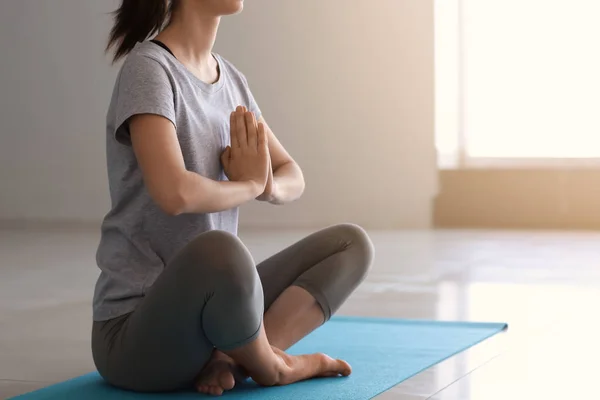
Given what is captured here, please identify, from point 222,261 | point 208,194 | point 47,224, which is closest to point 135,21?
point 208,194

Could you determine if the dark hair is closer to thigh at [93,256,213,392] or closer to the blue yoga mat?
thigh at [93,256,213,392]

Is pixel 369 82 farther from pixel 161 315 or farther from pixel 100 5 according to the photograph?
pixel 161 315

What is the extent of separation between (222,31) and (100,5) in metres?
0.98

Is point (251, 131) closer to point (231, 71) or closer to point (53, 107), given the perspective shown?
point (231, 71)

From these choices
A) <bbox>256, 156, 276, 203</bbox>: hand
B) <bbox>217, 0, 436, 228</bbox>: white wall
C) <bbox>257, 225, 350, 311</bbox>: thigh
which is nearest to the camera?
<bbox>256, 156, 276, 203</bbox>: hand

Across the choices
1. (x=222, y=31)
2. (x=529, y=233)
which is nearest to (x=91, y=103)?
(x=222, y=31)

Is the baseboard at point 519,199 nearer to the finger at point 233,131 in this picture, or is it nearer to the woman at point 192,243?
the woman at point 192,243

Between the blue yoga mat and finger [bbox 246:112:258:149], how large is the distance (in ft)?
1.57

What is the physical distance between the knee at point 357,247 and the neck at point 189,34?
0.48m

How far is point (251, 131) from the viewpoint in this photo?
6.13ft

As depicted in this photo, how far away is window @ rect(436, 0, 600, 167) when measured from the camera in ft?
20.0

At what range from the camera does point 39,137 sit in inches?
283

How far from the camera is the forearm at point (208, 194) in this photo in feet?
5.65

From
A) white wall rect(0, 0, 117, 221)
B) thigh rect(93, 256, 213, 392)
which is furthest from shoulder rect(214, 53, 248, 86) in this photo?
white wall rect(0, 0, 117, 221)
